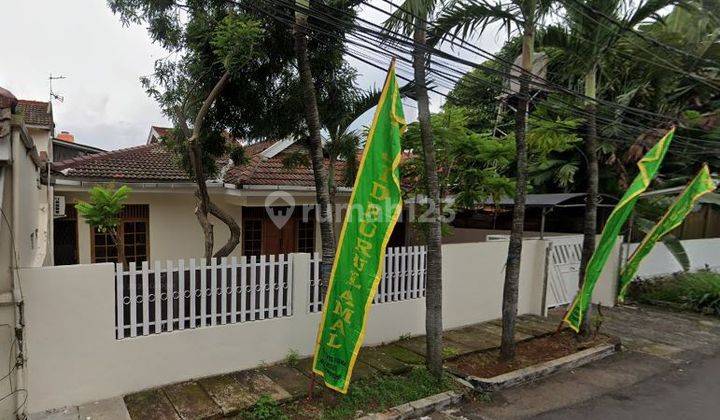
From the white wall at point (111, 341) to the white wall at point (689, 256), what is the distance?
806 cm

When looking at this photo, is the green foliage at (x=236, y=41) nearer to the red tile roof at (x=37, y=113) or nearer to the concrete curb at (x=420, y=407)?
the concrete curb at (x=420, y=407)

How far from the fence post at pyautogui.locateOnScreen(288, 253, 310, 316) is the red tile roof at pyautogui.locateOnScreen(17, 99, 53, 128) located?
9793 millimetres

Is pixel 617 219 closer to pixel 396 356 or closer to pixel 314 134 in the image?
pixel 396 356

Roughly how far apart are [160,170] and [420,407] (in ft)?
24.1

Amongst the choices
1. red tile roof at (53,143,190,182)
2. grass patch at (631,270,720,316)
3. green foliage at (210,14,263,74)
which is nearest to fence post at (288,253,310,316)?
green foliage at (210,14,263,74)

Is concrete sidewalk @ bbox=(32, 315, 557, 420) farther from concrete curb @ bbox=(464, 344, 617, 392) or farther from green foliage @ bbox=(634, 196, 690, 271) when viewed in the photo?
green foliage @ bbox=(634, 196, 690, 271)

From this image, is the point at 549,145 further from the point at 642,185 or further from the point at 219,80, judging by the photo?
the point at 219,80

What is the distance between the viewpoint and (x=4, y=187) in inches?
145

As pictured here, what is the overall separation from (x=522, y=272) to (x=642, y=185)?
9.91 feet

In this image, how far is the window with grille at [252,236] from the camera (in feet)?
32.4

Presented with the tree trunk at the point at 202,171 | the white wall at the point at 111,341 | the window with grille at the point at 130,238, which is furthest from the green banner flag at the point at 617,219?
the window with grille at the point at 130,238

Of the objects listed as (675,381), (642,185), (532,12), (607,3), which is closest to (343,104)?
(532,12)

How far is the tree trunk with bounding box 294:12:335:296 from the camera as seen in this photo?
410cm

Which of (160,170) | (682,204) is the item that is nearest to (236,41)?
(160,170)
